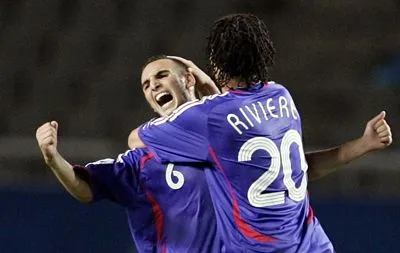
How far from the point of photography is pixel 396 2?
6.94 meters

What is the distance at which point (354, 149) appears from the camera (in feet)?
10.3

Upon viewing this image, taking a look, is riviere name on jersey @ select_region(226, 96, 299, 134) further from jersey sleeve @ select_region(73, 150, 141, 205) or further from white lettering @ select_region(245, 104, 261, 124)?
jersey sleeve @ select_region(73, 150, 141, 205)

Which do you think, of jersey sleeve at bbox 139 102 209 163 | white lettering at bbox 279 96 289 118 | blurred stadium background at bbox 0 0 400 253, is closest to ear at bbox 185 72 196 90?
jersey sleeve at bbox 139 102 209 163

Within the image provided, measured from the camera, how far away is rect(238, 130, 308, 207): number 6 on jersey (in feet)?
9.50

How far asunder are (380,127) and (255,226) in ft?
1.52

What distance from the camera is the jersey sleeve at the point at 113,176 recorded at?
120 inches

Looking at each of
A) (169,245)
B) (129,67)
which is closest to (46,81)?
(129,67)

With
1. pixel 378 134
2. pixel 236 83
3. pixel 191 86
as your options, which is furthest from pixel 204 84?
pixel 378 134

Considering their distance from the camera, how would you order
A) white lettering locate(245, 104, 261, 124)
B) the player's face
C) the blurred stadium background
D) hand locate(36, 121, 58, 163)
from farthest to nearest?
the blurred stadium background → the player's face → white lettering locate(245, 104, 261, 124) → hand locate(36, 121, 58, 163)

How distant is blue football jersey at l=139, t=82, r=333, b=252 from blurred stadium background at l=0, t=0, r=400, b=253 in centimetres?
247

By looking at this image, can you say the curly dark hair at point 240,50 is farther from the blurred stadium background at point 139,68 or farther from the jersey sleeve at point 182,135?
the blurred stadium background at point 139,68

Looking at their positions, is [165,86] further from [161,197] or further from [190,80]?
[161,197]

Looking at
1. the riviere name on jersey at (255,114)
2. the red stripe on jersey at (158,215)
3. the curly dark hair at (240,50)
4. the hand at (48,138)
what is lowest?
the red stripe on jersey at (158,215)

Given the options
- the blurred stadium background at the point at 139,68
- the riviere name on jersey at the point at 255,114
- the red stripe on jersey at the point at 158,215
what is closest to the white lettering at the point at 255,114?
the riviere name on jersey at the point at 255,114
